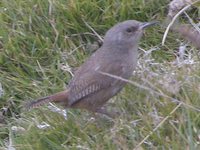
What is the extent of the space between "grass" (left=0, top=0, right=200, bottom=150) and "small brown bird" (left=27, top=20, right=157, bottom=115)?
0.09 metres

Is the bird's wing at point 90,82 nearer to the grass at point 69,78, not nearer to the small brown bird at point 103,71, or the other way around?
the small brown bird at point 103,71

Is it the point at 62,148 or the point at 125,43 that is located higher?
the point at 125,43

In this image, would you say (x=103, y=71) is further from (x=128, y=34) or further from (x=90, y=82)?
(x=128, y=34)

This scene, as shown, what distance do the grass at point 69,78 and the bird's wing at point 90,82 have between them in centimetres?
14

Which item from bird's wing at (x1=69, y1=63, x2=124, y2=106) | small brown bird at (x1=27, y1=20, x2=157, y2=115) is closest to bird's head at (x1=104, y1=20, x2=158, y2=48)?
small brown bird at (x1=27, y1=20, x2=157, y2=115)

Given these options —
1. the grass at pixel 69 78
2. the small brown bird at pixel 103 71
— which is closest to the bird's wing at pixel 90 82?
the small brown bird at pixel 103 71

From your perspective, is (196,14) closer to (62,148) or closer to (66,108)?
(66,108)

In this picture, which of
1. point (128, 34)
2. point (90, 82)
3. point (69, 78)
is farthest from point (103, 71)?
point (69, 78)

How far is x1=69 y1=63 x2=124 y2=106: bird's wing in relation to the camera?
15.3 ft

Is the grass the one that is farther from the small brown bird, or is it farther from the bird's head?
the bird's head

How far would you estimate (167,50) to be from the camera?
5383 millimetres

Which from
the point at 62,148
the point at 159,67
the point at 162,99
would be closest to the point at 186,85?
the point at 162,99

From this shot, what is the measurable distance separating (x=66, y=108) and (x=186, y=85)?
0.79 metres

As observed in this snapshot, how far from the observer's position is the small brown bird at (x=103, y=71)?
4.68 m
